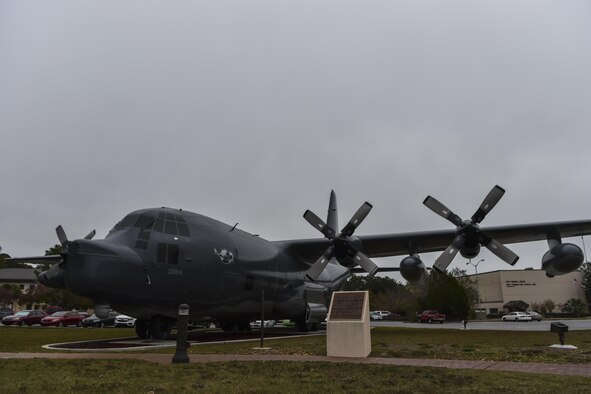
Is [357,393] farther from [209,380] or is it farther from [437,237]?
[437,237]

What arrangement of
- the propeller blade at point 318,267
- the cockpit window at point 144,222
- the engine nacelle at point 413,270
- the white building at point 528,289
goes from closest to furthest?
the cockpit window at point 144,222
the engine nacelle at point 413,270
the propeller blade at point 318,267
the white building at point 528,289

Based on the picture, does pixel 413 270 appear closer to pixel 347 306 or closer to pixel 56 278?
pixel 347 306

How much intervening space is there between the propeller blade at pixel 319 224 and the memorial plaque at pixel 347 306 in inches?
313

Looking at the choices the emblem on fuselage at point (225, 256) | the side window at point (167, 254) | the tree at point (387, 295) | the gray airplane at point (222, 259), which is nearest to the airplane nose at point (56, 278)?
the gray airplane at point (222, 259)

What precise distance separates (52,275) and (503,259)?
1783cm

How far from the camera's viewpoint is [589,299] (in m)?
99.4

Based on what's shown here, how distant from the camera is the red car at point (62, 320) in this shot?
42.8 m

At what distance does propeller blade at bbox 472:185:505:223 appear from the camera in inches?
772

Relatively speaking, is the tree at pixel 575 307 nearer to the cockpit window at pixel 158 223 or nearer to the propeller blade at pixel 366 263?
the propeller blade at pixel 366 263

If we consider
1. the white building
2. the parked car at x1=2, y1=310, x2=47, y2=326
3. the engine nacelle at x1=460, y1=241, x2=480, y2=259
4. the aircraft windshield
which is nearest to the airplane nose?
the aircraft windshield

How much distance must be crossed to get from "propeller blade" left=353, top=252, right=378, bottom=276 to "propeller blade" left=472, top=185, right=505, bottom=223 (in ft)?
→ 15.7

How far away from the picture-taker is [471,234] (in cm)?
2028

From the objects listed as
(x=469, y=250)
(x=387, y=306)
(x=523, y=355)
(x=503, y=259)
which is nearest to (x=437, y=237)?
(x=469, y=250)

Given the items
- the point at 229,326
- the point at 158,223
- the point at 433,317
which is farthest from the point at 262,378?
the point at 433,317
